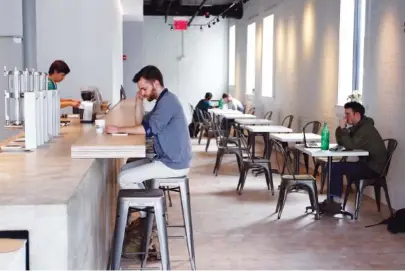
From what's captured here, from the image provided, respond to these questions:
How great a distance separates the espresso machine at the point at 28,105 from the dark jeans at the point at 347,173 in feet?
11.6

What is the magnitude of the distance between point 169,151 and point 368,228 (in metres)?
2.48

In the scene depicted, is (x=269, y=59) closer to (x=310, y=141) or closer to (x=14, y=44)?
(x=310, y=141)

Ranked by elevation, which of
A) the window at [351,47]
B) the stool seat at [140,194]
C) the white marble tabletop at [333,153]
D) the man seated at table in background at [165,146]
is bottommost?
the white marble tabletop at [333,153]

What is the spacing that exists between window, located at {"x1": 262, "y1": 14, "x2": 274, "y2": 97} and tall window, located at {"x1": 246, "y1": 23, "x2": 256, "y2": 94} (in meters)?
1.40

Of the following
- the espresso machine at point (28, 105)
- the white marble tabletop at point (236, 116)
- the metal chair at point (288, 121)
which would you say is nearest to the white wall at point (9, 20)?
the espresso machine at point (28, 105)

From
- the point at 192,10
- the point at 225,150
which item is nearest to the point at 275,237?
the point at 225,150

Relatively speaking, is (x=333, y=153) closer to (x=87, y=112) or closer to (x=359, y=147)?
(x=359, y=147)

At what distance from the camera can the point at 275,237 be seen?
5160 millimetres

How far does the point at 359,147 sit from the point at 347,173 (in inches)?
11.9

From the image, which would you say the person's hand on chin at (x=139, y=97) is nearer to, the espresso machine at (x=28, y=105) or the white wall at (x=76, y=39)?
the espresso machine at (x=28, y=105)

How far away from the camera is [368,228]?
5488 mm

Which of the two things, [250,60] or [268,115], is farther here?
[250,60]

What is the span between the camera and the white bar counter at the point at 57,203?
196cm

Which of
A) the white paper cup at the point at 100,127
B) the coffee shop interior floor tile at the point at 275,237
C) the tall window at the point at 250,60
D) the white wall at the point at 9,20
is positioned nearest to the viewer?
the white paper cup at the point at 100,127
